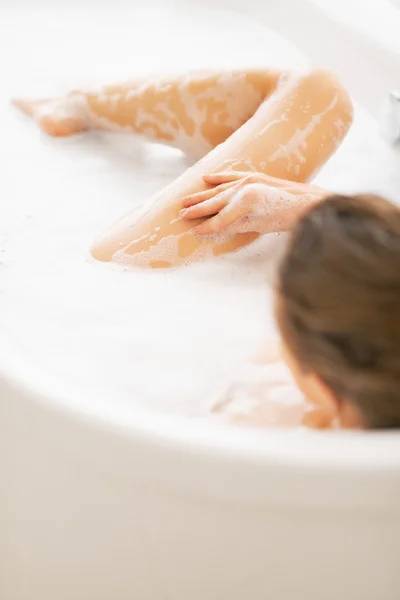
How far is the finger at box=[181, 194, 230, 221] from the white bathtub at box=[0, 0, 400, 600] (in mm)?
451

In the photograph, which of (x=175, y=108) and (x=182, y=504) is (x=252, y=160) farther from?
(x=182, y=504)

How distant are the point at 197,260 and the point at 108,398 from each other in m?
0.52

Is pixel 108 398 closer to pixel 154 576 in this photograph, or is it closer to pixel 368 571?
pixel 154 576

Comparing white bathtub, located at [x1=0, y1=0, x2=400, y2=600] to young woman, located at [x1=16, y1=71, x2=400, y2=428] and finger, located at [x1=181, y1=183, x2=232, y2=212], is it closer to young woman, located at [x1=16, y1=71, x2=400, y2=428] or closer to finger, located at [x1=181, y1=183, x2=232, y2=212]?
young woman, located at [x1=16, y1=71, x2=400, y2=428]

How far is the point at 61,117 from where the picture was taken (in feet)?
5.17

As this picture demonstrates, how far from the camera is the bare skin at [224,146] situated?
3.79ft

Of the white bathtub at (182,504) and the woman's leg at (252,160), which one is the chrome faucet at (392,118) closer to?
the woman's leg at (252,160)

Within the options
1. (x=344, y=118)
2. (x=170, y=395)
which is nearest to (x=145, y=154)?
(x=344, y=118)

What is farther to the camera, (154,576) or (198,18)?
(198,18)

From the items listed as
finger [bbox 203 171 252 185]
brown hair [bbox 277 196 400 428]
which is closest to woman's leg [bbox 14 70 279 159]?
finger [bbox 203 171 252 185]

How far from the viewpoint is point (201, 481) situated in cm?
→ 62

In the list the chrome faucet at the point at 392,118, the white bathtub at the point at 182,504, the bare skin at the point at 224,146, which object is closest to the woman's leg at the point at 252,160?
the bare skin at the point at 224,146

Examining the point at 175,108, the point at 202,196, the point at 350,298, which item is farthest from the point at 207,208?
the point at 350,298

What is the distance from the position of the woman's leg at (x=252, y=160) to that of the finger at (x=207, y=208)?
0.04 feet
